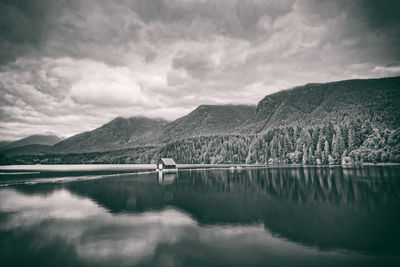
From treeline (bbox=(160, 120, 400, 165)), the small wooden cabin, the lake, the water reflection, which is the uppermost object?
treeline (bbox=(160, 120, 400, 165))

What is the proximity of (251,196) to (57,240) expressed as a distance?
90.9 ft

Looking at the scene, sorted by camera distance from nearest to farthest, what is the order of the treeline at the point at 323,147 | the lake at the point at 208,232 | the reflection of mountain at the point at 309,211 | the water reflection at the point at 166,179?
the lake at the point at 208,232, the reflection of mountain at the point at 309,211, the water reflection at the point at 166,179, the treeline at the point at 323,147

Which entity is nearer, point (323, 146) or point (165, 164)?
point (165, 164)

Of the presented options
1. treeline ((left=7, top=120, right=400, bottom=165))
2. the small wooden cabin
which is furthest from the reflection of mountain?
treeline ((left=7, top=120, right=400, bottom=165))

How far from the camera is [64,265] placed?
52.1 feet

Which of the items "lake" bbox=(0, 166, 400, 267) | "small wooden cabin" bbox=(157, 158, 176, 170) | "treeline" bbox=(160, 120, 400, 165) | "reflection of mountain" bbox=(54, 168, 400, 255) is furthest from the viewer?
"small wooden cabin" bbox=(157, 158, 176, 170)

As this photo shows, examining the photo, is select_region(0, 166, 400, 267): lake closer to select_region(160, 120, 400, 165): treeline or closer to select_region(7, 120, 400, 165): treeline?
select_region(160, 120, 400, 165): treeline

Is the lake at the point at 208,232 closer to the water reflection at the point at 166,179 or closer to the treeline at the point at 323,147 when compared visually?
the water reflection at the point at 166,179

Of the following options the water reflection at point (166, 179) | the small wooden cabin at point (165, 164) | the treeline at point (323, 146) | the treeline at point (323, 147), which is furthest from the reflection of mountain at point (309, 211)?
the treeline at point (323, 146)

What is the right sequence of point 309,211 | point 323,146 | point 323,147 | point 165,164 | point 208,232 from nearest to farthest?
point 208,232 → point 309,211 → point 165,164 → point 323,147 → point 323,146

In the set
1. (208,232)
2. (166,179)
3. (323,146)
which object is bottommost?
(208,232)

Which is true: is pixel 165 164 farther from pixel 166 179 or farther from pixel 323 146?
pixel 323 146

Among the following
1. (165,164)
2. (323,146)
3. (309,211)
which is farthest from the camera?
(323,146)

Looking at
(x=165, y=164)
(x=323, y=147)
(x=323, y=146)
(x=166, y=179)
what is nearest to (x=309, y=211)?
(x=166, y=179)
